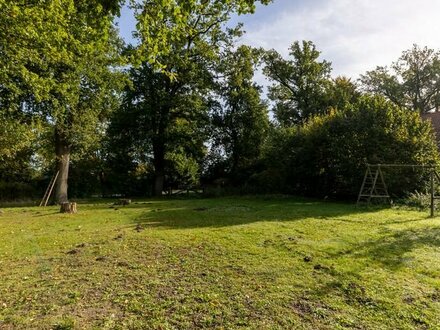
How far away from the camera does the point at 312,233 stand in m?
9.13

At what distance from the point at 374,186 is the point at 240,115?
16.4 meters

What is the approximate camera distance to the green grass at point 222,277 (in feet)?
14.1

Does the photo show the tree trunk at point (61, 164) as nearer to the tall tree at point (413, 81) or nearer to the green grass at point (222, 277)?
the green grass at point (222, 277)

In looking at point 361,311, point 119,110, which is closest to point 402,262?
point 361,311

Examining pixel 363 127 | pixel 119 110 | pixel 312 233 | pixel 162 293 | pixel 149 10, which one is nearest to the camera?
pixel 162 293

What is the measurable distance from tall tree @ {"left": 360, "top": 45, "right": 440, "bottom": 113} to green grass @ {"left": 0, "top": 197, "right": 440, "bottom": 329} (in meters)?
38.2

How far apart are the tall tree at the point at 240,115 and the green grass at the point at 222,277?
21364mm

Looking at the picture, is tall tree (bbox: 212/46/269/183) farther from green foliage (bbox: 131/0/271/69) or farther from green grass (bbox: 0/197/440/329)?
green foliage (bbox: 131/0/271/69)

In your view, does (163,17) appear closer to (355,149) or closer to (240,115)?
(355,149)

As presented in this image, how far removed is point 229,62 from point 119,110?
10.0m

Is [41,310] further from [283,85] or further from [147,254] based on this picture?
[283,85]

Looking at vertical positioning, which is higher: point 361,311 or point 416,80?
point 416,80

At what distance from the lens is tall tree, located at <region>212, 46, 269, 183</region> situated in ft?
100

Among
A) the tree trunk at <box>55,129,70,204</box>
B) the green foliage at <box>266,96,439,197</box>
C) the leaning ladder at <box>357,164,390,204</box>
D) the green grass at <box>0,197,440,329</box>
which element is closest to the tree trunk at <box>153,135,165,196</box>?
the tree trunk at <box>55,129,70,204</box>
